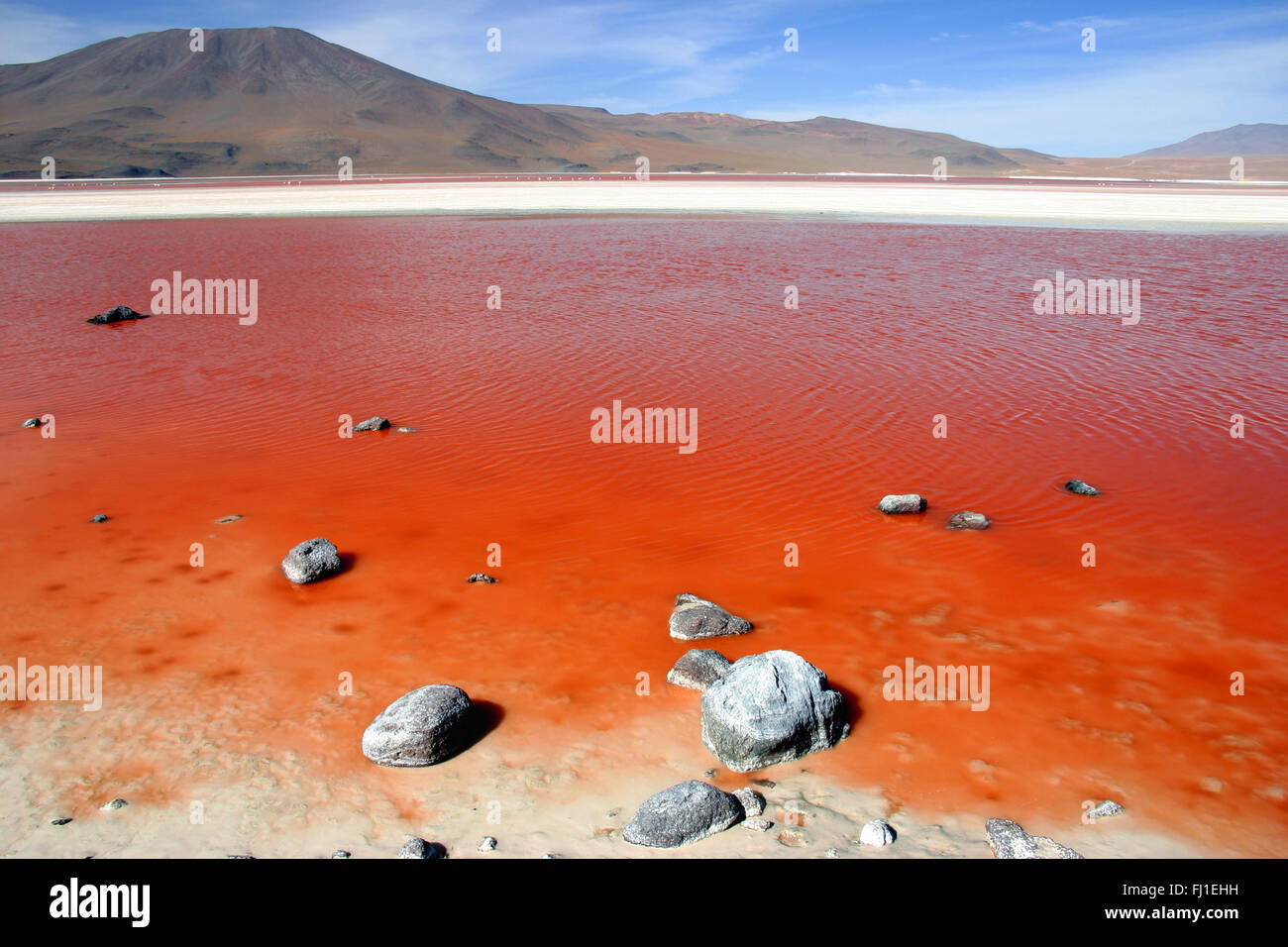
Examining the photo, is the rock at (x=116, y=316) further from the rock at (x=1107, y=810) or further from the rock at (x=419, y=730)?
the rock at (x=1107, y=810)

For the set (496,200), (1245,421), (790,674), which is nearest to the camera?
(790,674)

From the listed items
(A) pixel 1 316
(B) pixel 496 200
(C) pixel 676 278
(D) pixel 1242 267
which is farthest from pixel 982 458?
(B) pixel 496 200

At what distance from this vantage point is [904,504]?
8758mm

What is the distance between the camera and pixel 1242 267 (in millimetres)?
22703

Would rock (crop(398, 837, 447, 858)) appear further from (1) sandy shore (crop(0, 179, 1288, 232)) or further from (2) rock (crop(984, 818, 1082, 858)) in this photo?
(1) sandy shore (crop(0, 179, 1288, 232))

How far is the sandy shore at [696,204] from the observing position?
37.3 meters

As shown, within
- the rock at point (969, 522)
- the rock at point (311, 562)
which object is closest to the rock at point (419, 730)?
the rock at point (311, 562)

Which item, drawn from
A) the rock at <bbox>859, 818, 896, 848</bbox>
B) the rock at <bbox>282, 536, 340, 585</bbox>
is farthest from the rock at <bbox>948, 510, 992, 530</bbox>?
the rock at <bbox>282, 536, 340, 585</bbox>

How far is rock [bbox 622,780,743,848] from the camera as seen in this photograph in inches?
175

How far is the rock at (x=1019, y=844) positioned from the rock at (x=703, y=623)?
256cm

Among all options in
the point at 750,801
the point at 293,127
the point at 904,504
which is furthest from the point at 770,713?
the point at 293,127
